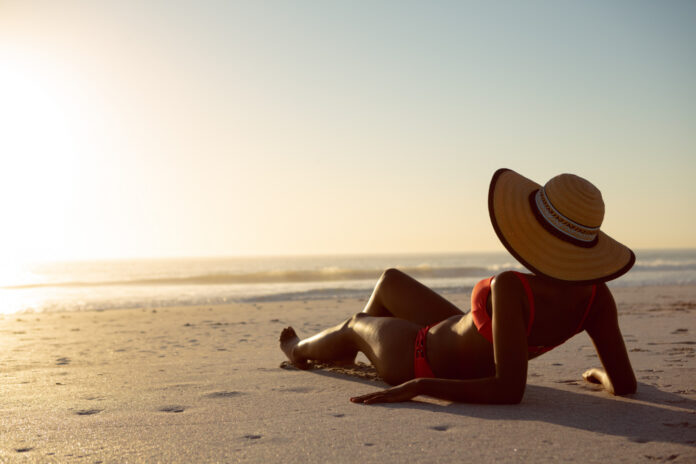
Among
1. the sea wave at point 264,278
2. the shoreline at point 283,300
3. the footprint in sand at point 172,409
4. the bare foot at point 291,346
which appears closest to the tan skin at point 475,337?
the bare foot at point 291,346

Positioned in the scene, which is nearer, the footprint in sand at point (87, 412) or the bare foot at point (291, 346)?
the footprint in sand at point (87, 412)

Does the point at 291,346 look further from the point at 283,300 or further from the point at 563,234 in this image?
the point at 283,300

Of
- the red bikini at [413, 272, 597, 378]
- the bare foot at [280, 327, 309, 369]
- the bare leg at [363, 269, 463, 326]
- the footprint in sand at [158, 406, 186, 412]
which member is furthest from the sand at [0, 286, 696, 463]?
the bare leg at [363, 269, 463, 326]

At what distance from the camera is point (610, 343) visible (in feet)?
10.4

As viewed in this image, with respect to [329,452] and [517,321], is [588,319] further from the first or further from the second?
[329,452]

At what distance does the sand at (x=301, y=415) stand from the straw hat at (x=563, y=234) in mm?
753

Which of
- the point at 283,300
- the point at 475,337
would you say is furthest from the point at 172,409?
the point at 283,300

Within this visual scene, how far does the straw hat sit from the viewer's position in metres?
2.74

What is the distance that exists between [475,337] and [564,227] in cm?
73

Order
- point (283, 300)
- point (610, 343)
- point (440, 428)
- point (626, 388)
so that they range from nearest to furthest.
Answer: point (440, 428), point (610, 343), point (626, 388), point (283, 300)

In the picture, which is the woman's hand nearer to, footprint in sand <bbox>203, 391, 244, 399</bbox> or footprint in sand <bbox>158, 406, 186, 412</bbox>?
footprint in sand <bbox>203, 391, 244, 399</bbox>

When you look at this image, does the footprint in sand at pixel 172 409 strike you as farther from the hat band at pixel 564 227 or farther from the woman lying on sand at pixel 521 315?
the hat band at pixel 564 227

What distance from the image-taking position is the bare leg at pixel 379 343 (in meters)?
3.38

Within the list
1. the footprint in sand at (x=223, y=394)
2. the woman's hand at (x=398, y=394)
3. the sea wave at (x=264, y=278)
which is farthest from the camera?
the sea wave at (x=264, y=278)
